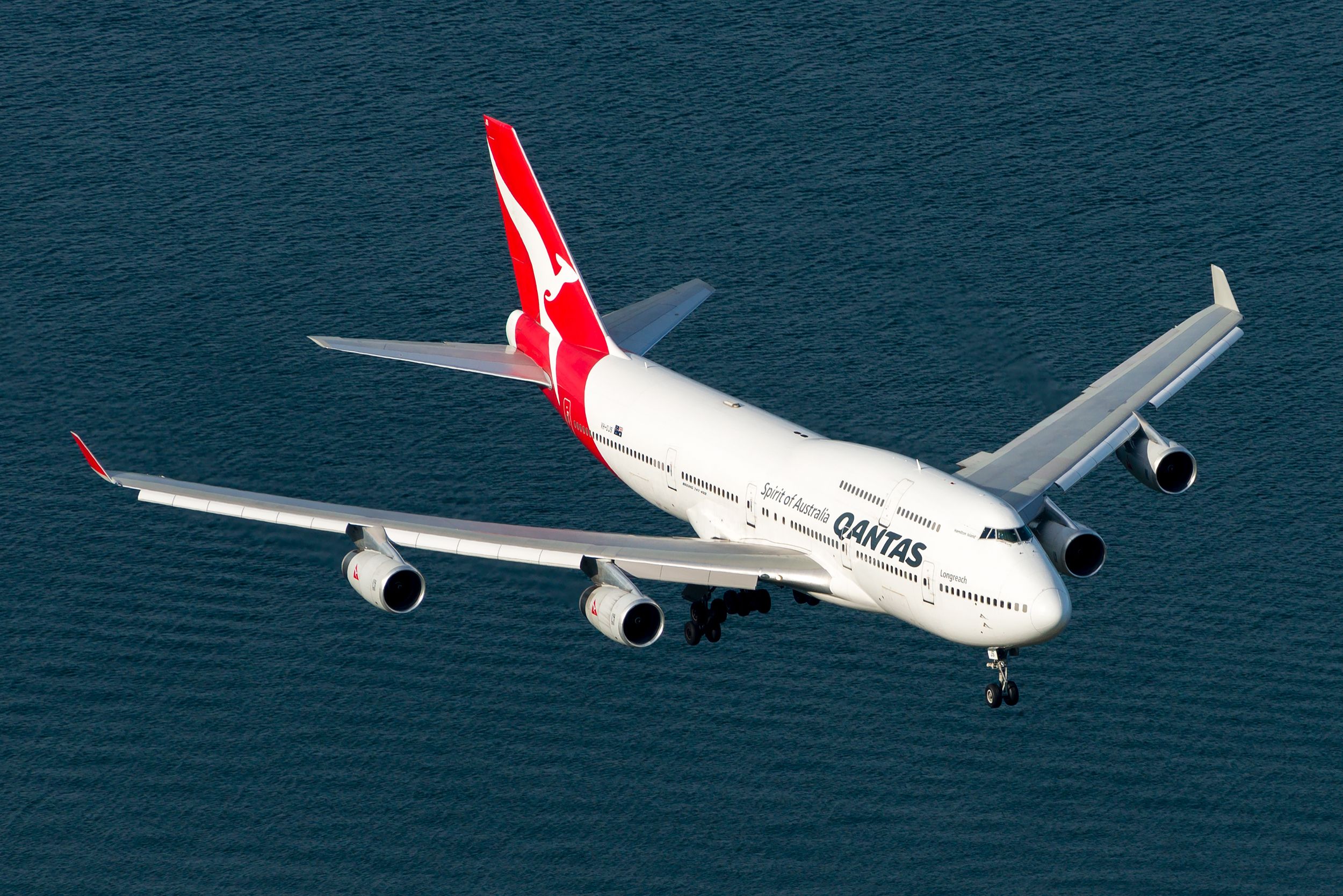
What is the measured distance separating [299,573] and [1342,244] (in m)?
80.8

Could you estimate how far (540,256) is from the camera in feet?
378

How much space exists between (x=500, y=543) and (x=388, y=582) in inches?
212

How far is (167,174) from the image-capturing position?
167750 mm

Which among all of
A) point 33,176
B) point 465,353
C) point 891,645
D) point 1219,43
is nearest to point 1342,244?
point 1219,43

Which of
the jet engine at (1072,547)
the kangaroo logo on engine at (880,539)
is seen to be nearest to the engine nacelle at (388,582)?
the kangaroo logo on engine at (880,539)

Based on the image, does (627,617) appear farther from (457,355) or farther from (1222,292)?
(1222,292)

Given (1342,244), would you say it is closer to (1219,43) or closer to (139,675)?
(1219,43)

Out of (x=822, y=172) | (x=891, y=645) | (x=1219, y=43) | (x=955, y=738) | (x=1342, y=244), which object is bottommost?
(x=955, y=738)

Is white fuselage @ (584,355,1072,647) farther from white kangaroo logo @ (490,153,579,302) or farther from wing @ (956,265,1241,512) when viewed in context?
wing @ (956,265,1241,512)

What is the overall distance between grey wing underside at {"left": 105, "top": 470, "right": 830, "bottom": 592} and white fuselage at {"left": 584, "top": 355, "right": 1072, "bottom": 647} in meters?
1.99

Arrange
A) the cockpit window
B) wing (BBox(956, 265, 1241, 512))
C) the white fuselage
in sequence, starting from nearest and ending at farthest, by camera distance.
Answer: the white fuselage
the cockpit window
wing (BBox(956, 265, 1241, 512))

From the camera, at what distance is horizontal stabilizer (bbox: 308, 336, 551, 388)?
111m

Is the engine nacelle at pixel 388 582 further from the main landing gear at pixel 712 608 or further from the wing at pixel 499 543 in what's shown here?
the main landing gear at pixel 712 608

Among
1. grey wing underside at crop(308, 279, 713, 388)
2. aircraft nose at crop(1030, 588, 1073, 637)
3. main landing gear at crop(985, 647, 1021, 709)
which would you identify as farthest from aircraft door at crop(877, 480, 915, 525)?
grey wing underside at crop(308, 279, 713, 388)
